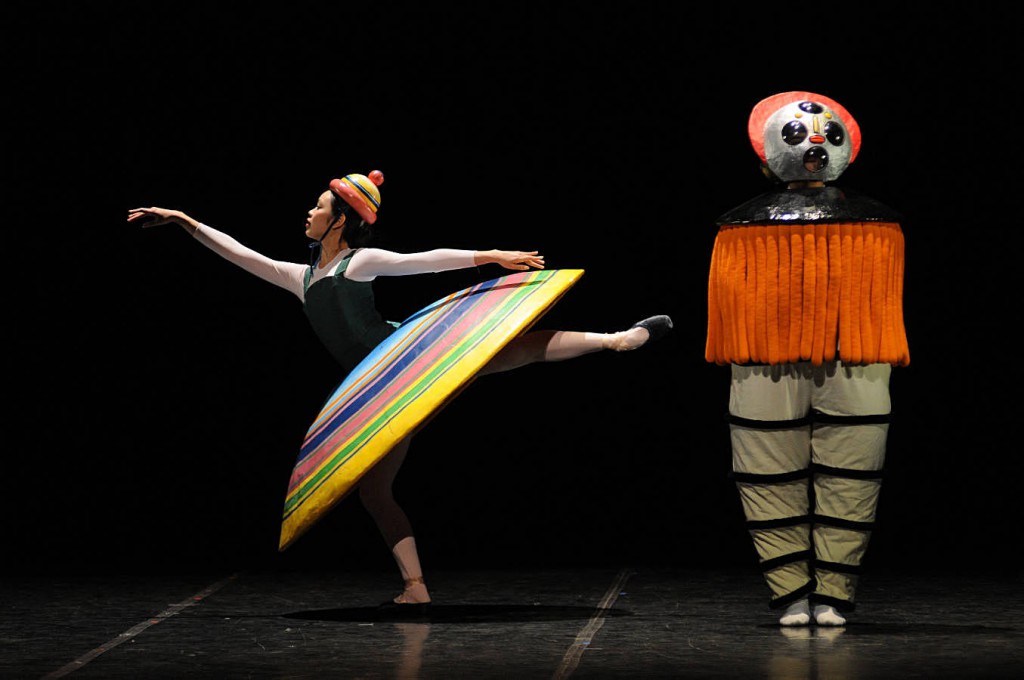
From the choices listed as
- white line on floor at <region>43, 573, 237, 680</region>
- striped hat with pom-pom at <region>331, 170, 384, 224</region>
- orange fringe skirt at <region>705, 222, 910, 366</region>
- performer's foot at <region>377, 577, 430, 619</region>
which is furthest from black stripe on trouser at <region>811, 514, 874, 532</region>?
white line on floor at <region>43, 573, 237, 680</region>

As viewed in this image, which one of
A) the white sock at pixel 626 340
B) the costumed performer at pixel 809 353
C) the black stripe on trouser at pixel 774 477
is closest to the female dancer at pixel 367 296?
the white sock at pixel 626 340

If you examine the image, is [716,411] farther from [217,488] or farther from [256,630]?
[256,630]

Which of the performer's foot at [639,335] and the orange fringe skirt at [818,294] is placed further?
the performer's foot at [639,335]

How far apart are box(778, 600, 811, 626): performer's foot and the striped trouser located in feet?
0.07

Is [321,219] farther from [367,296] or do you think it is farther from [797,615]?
[797,615]

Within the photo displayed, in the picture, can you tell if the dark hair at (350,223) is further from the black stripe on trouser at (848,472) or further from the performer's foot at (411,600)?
the black stripe on trouser at (848,472)

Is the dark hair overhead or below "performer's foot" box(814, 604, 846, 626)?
overhead

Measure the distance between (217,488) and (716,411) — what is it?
5.98 ft

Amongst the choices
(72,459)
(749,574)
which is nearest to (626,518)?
(749,574)

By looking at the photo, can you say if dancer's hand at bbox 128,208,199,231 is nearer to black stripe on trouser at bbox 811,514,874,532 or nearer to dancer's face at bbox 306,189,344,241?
dancer's face at bbox 306,189,344,241

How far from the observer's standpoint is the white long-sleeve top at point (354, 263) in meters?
5.14

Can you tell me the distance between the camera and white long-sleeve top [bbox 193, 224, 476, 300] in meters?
5.14

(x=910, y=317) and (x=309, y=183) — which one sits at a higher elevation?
(x=309, y=183)

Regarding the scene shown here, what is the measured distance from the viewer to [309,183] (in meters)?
6.57
